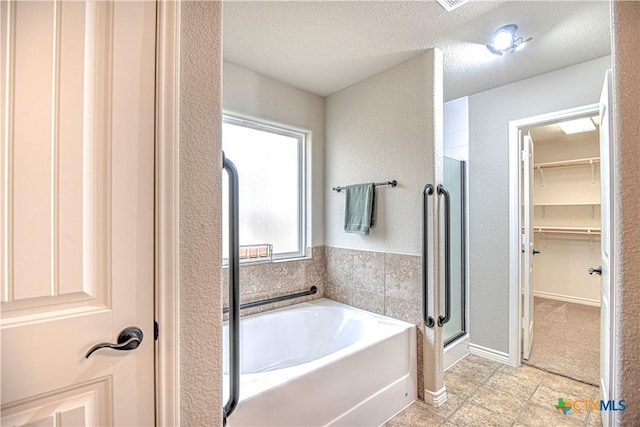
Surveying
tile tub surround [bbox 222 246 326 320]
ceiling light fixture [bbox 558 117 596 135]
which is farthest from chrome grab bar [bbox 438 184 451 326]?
ceiling light fixture [bbox 558 117 596 135]

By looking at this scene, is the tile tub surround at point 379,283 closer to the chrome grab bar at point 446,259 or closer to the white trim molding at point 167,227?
the chrome grab bar at point 446,259

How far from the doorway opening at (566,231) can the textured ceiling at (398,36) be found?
147 cm

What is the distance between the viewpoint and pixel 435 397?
1983 millimetres

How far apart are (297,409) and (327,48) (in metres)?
2.15

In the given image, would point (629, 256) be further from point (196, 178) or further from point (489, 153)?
point (489, 153)

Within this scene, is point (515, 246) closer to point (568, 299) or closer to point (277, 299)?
point (277, 299)

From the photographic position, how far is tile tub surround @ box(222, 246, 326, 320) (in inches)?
89.8

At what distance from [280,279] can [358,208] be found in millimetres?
870

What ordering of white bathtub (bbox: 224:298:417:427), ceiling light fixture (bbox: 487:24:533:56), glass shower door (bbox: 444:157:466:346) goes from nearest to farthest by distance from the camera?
white bathtub (bbox: 224:298:417:427) → ceiling light fixture (bbox: 487:24:533:56) → glass shower door (bbox: 444:157:466:346)

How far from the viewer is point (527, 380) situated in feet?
7.38

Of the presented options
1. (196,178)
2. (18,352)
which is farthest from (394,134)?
(18,352)

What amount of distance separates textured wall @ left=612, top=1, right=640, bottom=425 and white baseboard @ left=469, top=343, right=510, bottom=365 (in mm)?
1895

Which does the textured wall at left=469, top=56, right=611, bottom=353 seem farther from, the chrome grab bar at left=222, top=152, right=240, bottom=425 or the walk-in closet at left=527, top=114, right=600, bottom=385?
the chrome grab bar at left=222, top=152, right=240, bottom=425

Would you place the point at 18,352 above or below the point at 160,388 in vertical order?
above
